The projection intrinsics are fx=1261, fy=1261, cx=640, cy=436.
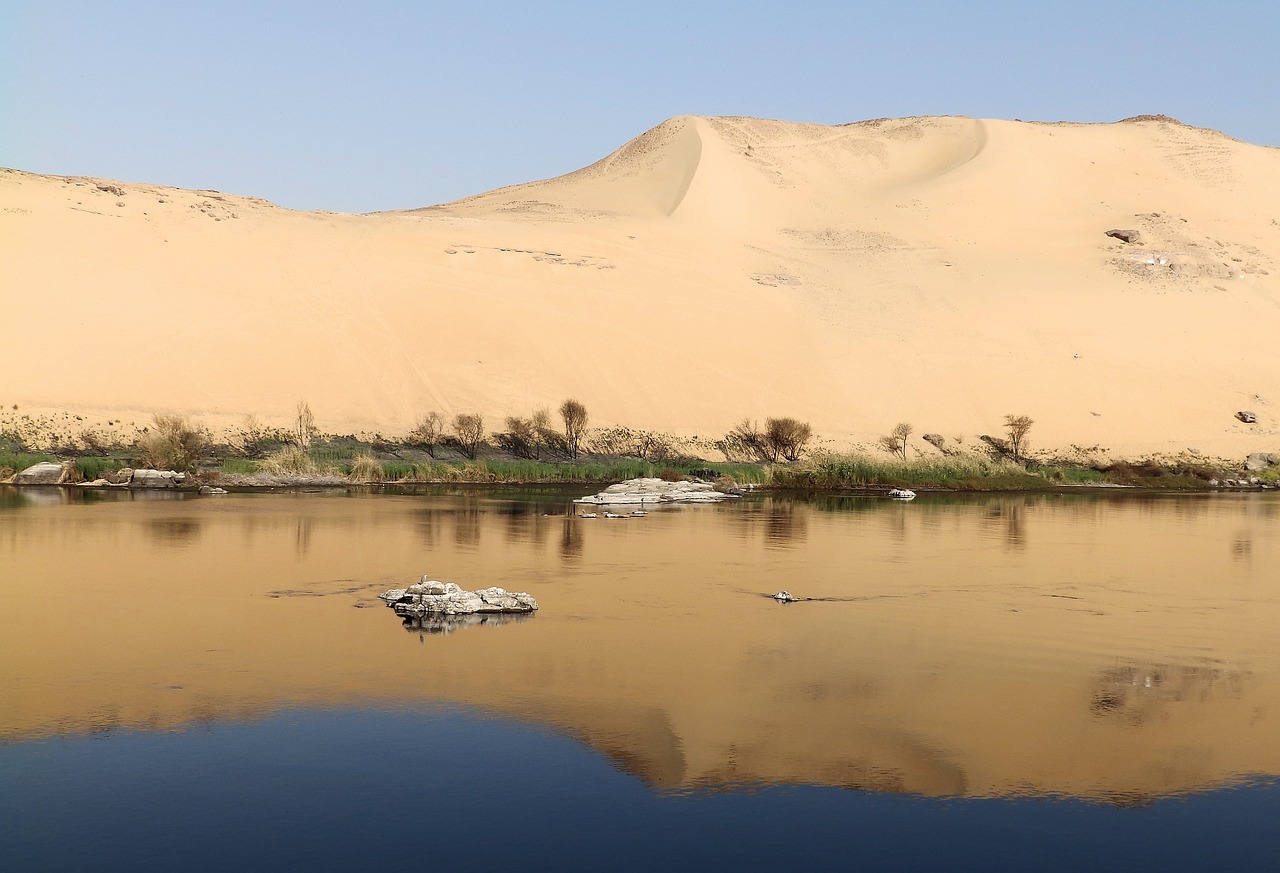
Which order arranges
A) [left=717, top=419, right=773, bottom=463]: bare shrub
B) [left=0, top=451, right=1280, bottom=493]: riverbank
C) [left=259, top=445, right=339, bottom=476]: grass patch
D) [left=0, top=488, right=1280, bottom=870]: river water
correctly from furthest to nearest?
[left=717, top=419, right=773, bottom=463]: bare shrub
[left=259, top=445, right=339, bottom=476]: grass patch
[left=0, top=451, right=1280, bottom=493]: riverbank
[left=0, top=488, right=1280, bottom=870]: river water

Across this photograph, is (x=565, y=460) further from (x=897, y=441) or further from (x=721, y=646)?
(x=721, y=646)

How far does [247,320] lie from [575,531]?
26854 mm

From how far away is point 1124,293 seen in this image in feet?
182

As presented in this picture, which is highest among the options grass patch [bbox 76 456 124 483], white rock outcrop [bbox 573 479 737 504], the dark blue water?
grass patch [bbox 76 456 124 483]

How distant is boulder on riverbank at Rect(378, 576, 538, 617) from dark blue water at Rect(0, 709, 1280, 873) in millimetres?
3919

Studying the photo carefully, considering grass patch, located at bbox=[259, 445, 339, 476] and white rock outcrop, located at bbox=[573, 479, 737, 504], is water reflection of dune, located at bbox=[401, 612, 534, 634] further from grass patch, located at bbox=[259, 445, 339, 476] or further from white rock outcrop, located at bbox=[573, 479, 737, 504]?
grass patch, located at bbox=[259, 445, 339, 476]

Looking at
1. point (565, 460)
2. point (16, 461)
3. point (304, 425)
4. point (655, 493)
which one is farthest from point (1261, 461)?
point (16, 461)

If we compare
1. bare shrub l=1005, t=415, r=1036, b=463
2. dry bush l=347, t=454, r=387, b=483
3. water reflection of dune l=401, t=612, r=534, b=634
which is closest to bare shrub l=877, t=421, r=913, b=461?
bare shrub l=1005, t=415, r=1036, b=463

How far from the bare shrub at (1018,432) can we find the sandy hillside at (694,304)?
3.09 feet

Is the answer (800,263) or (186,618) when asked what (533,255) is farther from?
(186,618)

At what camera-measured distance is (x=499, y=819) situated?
608 centimetres

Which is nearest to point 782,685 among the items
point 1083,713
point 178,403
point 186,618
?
point 1083,713

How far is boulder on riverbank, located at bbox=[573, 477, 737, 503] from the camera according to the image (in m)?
25.8

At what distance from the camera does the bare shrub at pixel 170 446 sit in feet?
→ 96.5
